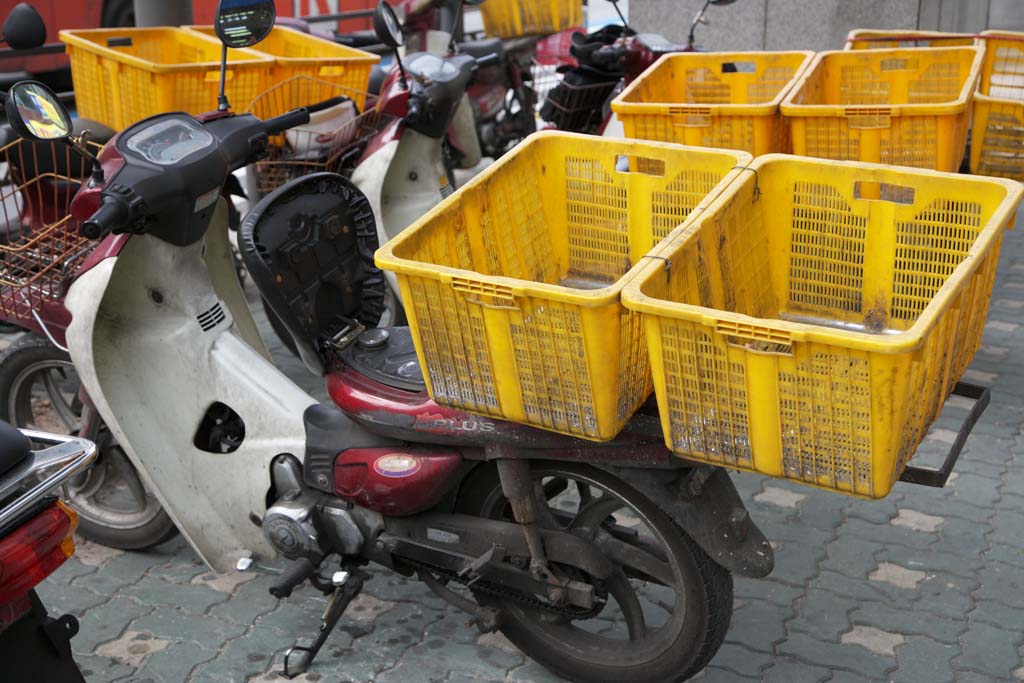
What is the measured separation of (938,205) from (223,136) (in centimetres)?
190

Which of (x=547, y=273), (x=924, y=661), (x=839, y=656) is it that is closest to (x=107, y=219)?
(x=547, y=273)

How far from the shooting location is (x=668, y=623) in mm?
2844

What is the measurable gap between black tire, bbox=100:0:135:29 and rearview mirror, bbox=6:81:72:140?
26.4 ft

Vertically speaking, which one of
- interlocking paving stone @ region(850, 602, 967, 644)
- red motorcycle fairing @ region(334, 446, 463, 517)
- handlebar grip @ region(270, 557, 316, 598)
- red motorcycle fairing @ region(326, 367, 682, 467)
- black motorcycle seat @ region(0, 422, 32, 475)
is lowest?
interlocking paving stone @ region(850, 602, 967, 644)

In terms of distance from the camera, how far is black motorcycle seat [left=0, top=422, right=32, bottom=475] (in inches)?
84.5

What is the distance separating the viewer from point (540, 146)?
3.13 metres

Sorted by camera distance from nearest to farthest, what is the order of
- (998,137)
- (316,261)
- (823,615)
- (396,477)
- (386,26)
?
(396,477) < (316,261) < (823,615) < (386,26) < (998,137)

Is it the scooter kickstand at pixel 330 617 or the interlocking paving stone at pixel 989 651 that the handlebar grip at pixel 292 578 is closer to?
the scooter kickstand at pixel 330 617

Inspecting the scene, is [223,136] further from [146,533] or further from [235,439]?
[146,533]

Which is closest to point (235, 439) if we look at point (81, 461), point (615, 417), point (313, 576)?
point (313, 576)

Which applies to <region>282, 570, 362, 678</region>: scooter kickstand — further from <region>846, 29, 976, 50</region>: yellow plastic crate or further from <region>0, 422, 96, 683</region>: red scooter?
<region>846, 29, 976, 50</region>: yellow plastic crate

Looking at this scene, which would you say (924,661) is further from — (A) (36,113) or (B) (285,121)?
(A) (36,113)

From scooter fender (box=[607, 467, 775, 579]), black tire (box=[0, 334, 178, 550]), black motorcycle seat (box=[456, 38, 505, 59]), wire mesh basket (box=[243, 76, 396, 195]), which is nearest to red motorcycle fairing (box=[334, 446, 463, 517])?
scooter fender (box=[607, 467, 775, 579])

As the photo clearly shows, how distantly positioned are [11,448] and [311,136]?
296cm
